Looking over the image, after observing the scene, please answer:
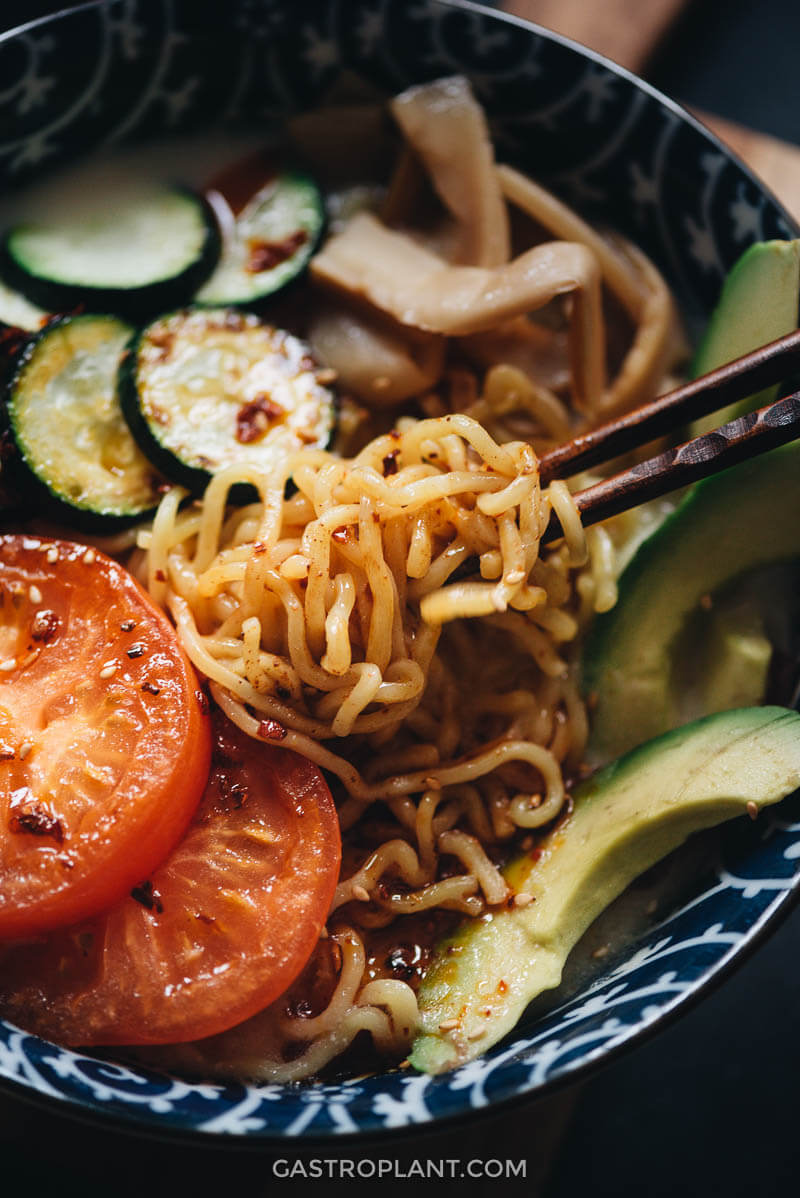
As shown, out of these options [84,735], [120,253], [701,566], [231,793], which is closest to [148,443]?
[120,253]

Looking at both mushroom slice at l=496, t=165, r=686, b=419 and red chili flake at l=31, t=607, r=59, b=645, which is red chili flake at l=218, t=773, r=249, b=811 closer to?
red chili flake at l=31, t=607, r=59, b=645

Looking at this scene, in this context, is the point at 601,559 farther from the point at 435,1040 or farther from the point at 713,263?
the point at 435,1040

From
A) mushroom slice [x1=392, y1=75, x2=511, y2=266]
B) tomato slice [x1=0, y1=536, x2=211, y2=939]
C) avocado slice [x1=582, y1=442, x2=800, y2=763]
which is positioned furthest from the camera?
mushroom slice [x1=392, y1=75, x2=511, y2=266]

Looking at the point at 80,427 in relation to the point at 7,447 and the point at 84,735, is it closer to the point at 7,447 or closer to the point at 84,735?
the point at 7,447

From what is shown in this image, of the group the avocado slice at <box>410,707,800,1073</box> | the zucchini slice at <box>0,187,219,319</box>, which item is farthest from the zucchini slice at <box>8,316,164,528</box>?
the avocado slice at <box>410,707,800,1073</box>

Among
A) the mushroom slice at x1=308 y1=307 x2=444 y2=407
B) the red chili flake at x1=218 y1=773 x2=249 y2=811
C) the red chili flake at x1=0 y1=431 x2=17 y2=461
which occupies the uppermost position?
the red chili flake at x1=0 y1=431 x2=17 y2=461

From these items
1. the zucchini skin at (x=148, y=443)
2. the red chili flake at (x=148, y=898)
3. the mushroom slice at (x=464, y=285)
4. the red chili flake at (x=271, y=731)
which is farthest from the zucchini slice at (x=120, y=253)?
the red chili flake at (x=148, y=898)
